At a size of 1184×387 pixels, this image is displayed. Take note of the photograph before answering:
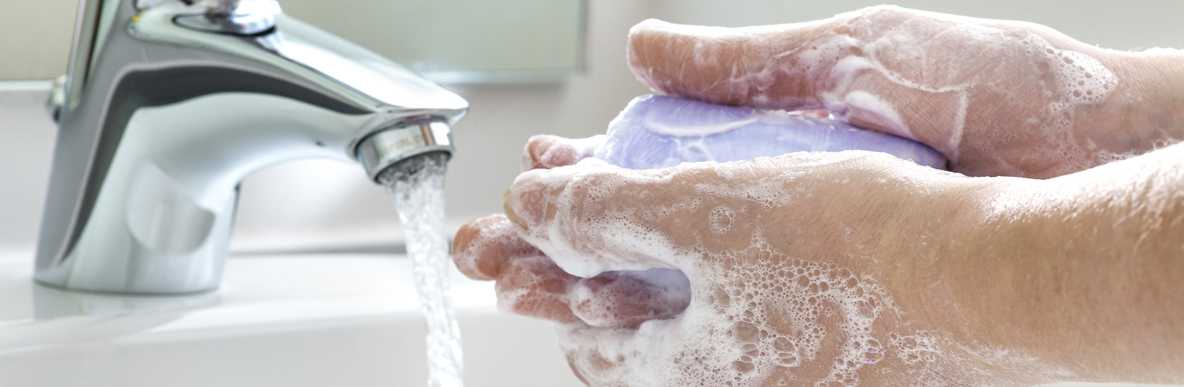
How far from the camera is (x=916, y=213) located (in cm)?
40

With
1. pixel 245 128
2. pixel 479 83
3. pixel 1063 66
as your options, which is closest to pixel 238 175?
pixel 245 128

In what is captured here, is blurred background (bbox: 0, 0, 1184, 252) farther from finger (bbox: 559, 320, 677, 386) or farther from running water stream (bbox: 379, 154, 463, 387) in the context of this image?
finger (bbox: 559, 320, 677, 386)

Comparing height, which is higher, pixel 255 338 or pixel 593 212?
pixel 593 212

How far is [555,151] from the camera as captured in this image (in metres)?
0.53

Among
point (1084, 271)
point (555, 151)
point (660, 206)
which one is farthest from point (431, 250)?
point (1084, 271)

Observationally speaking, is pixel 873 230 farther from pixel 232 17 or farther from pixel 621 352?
pixel 232 17

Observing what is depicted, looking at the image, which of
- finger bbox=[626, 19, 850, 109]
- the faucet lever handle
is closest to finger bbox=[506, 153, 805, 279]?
finger bbox=[626, 19, 850, 109]

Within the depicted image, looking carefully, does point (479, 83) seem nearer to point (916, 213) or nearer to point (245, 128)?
point (245, 128)

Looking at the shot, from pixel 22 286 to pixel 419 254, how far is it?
28 cm

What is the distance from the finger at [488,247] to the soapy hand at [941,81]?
0.32 feet

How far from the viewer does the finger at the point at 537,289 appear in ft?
1.55

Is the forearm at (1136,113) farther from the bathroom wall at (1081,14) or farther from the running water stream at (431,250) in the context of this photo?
the running water stream at (431,250)

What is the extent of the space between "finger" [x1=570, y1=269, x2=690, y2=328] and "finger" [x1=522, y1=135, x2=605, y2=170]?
0.08 m

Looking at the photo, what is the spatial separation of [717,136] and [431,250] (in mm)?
184
